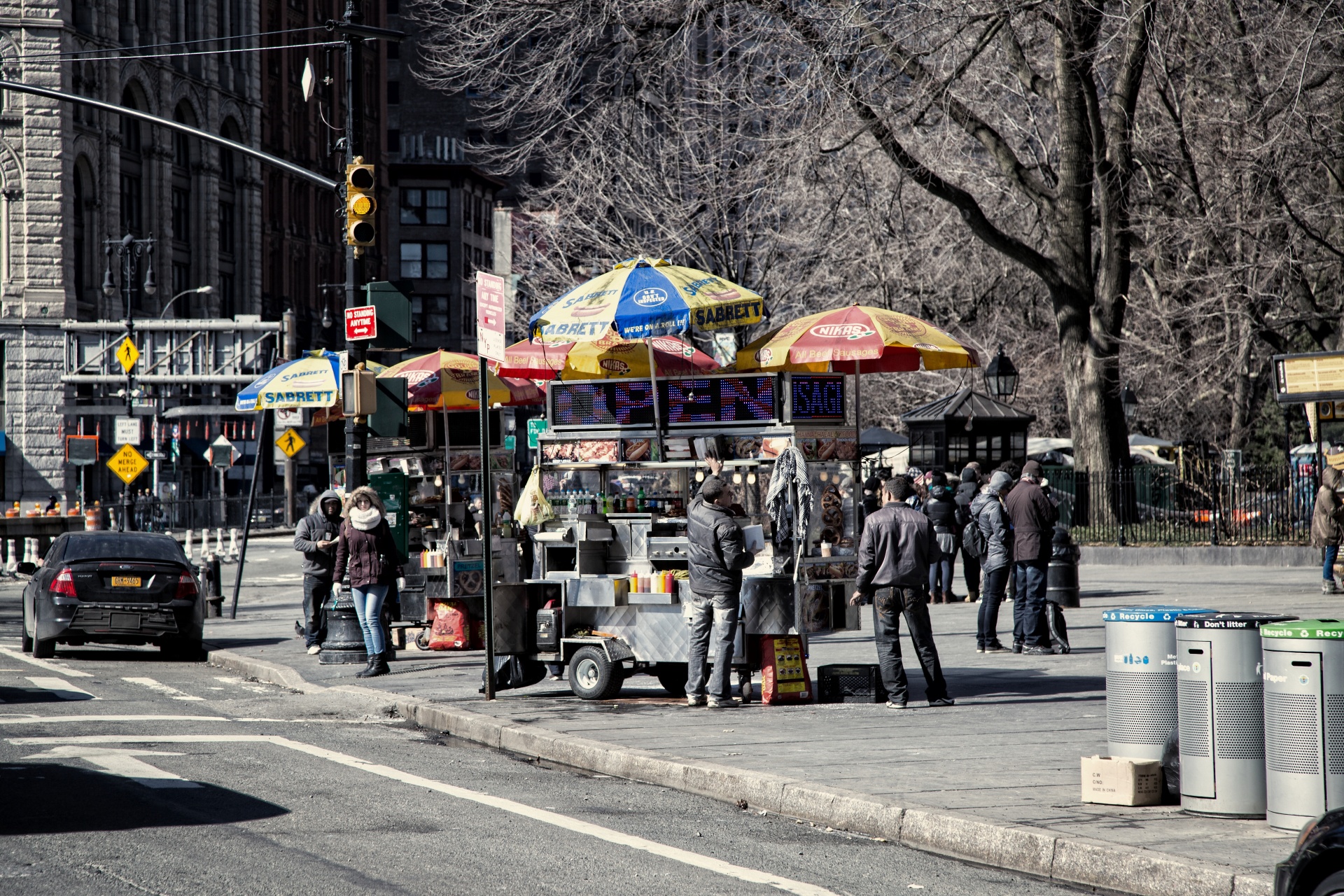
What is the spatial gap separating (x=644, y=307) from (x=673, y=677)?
10.4 ft

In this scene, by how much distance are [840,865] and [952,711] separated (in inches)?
186

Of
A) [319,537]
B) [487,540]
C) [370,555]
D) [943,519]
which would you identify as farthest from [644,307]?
[943,519]

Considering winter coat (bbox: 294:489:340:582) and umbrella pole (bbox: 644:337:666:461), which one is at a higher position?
umbrella pole (bbox: 644:337:666:461)

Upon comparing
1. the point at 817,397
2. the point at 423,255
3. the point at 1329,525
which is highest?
the point at 423,255

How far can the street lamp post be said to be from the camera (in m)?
37.7

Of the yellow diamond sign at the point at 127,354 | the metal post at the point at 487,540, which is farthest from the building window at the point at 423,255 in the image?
the metal post at the point at 487,540

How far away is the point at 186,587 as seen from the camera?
698 inches

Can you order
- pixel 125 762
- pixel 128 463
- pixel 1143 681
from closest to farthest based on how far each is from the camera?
1. pixel 1143 681
2. pixel 125 762
3. pixel 128 463

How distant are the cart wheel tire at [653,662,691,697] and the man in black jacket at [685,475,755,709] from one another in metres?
0.95

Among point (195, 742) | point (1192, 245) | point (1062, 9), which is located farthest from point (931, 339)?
point (1192, 245)

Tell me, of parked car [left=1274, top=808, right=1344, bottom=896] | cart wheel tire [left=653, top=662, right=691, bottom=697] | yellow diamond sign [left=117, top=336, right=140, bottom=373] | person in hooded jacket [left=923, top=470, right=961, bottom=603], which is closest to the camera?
parked car [left=1274, top=808, right=1344, bottom=896]

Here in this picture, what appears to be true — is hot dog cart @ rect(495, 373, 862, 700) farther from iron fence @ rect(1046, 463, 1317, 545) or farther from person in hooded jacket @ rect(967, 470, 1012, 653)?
iron fence @ rect(1046, 463, 1317, 545)

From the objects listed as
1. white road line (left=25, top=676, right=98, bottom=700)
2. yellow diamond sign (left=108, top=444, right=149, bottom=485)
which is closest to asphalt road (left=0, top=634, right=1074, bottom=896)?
white road line (left=25, top=676, right=98, bottom=700)

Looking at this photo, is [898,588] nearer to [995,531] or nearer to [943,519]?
[995,531]
